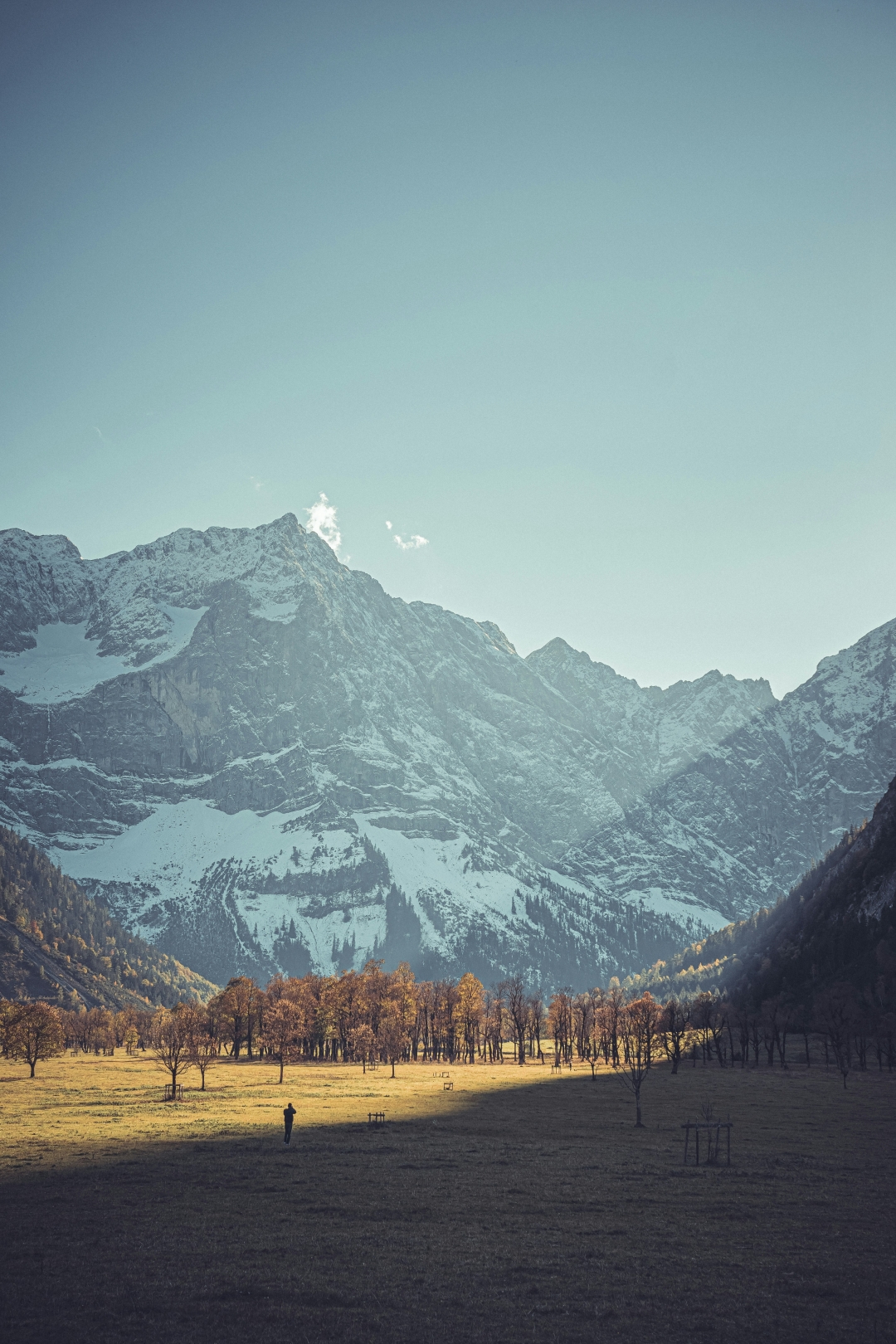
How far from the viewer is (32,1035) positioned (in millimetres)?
106375

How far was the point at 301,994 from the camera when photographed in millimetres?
147500

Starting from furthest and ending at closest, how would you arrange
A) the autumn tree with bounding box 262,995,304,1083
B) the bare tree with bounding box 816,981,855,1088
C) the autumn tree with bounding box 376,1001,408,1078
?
the autumn tree with bounding box 376,1001,408,1078 → the bare tree with bounding box 816,981,855,1088 → the autumn tree with bounding box 262,995,304,1083

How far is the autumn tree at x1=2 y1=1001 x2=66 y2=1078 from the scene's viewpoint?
4171 inches

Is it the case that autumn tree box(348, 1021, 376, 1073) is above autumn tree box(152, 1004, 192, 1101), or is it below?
below

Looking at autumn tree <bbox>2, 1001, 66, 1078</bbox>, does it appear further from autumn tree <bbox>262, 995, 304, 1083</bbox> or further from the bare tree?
the bare tree

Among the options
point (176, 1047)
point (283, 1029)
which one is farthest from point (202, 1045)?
point (176, 1047)

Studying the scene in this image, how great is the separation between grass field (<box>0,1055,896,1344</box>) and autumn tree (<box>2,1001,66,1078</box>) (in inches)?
1912

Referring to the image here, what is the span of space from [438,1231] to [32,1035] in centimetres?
9531

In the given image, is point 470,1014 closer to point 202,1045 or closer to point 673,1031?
point 673,1031

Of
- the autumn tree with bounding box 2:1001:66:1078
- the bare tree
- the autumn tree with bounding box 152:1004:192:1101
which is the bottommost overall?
the bare tree

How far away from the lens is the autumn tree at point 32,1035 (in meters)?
106

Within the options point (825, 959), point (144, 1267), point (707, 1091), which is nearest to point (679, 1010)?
point (825, 959)

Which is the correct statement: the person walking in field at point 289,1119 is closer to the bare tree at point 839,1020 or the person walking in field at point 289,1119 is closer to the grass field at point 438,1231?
the grass field at point 438,1231

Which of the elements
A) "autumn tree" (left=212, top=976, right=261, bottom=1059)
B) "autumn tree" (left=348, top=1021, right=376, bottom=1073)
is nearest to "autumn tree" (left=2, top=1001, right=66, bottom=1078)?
"autumn tree" (left=212, top=976, right=261, bottom=1059)
